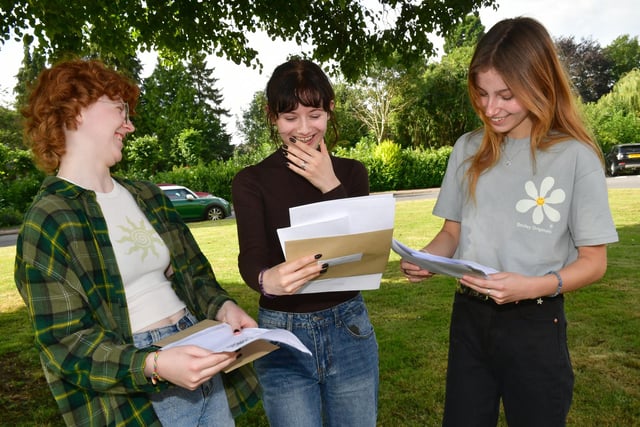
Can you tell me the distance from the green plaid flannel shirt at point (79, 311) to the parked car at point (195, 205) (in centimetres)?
1723

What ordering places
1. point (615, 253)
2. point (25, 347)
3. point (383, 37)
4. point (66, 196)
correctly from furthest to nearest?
1. point (615, 253)
2. point (383, 37)
3. point (25, 347)
4. point (66, 196)

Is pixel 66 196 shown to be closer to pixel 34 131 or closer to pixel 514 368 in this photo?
pixel 34 131

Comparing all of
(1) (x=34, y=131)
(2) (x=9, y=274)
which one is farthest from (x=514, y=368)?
(2) (x=9, y=274)

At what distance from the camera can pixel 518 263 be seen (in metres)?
1.96

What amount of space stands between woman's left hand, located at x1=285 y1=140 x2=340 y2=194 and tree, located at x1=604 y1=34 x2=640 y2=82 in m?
75.2

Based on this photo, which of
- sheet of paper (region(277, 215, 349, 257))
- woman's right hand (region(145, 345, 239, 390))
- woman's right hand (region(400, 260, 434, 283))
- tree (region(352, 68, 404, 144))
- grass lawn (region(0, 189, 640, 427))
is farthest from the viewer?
tree (region(352, 68, 404, 144))

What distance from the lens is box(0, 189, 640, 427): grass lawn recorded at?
12.8ft

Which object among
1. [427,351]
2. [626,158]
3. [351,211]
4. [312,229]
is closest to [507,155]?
[351,211]

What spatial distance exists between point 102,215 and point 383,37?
626 centimetres

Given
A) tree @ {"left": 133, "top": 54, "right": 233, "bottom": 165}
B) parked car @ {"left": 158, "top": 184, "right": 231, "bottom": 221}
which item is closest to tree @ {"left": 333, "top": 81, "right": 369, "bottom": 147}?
tree @ {"left": 133, "top": 54, "right": 233, "bottom": 165}

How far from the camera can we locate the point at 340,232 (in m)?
1.71

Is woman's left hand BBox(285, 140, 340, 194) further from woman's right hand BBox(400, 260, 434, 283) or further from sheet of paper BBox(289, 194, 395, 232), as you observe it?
woman's right hand BBox(400, 260, 434, 283)

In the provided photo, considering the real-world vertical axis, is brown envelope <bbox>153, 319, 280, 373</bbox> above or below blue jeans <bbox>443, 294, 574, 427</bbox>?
above

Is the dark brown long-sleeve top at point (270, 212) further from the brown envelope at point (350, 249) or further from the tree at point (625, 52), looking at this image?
the tree at point (625, 52)
